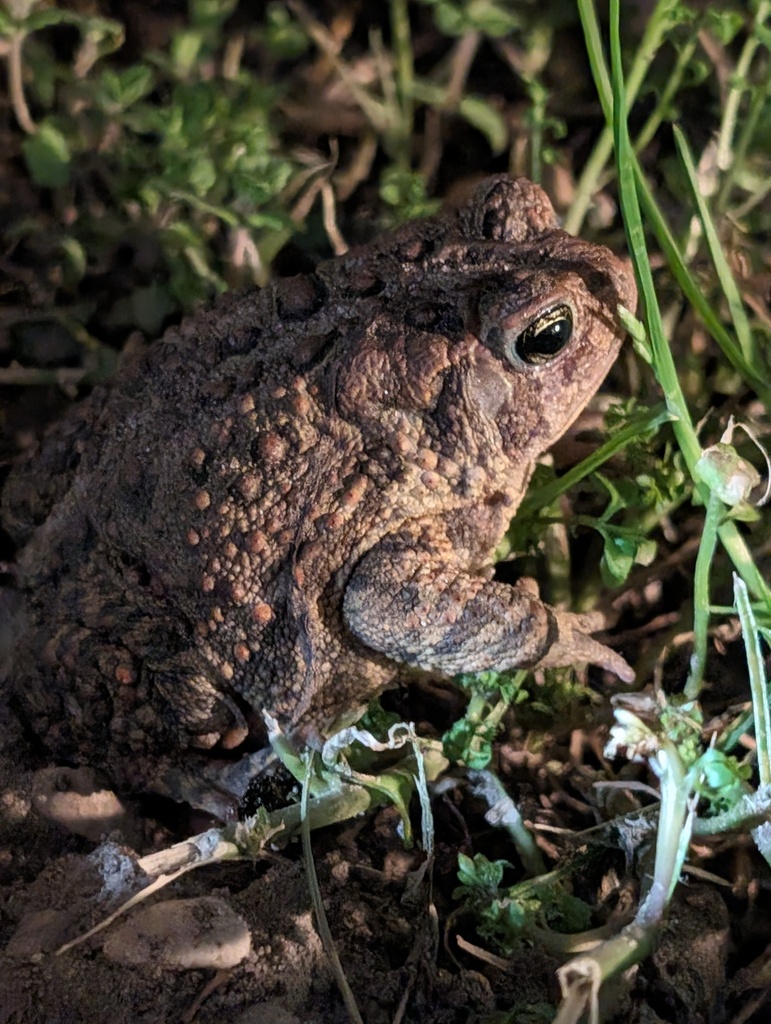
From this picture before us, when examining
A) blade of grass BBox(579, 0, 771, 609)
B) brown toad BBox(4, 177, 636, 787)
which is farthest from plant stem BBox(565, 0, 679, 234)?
brown toad BBox(4, 177, 636, 787)

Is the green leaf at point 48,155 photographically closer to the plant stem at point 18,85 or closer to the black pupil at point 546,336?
the plant stem at point 18,85

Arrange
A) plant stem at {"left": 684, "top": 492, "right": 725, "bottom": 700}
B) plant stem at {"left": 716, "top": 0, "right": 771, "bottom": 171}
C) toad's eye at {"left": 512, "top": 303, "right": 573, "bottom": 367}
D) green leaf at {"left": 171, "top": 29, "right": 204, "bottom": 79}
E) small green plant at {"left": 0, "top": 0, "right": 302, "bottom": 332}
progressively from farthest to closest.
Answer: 1. green leaf at {"left": 171, "top": 29, "right": 204, "bottom": 79}
2. small green plant at {"left": 0, "top": 0, "right": 302, "bottom": 332}
3. plant stem at {"left": 716, "top": 0, "right": 771, "bottom": 171}
4. toad's eye at {"left": 512, "top": 303, "right": 573, "bottom": 367}
5. plant stem at {"left": 684, "top": 492, "right": 725, "bottom": 700}

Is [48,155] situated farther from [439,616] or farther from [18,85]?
[439,616]

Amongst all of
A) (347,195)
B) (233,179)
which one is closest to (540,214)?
(233,179)

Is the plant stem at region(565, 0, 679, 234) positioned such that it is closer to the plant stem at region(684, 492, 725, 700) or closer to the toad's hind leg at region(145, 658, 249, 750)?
the plant stem at region(684, 492, 725, 700)

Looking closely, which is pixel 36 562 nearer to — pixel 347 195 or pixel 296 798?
pixel 296 798

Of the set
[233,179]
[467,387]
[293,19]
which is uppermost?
[293,19]

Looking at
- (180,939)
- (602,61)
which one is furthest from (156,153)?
(180,939)
